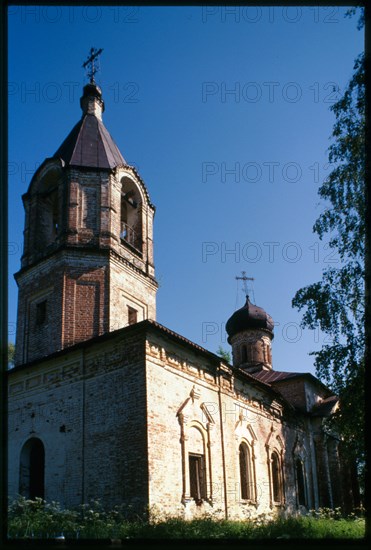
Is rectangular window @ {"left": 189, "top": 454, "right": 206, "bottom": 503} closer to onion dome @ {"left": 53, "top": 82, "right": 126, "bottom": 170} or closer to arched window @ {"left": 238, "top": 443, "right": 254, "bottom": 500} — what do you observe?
arched window @ {"left": 238, "top": 443, "right": 254, "bottom": 500}

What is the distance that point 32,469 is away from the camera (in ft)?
41.6

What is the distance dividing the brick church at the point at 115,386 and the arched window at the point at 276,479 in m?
0.06

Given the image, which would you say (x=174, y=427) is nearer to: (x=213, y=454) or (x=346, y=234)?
(x=213, y=454)

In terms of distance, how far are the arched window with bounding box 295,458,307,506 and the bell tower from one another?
28.0 feet

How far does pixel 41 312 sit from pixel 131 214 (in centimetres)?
425

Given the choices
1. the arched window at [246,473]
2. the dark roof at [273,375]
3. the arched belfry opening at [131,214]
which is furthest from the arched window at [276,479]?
the arched belfry opening at [131,214]

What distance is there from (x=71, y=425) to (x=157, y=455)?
7.55 feet

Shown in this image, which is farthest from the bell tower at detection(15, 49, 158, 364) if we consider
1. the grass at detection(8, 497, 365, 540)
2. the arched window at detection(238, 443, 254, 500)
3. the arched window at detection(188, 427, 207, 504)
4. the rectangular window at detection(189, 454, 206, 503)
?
the arched window at detection(238, 443, 254, 500)

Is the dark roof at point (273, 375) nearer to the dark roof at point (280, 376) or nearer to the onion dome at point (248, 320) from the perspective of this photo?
the dark roof at point (280, 376)

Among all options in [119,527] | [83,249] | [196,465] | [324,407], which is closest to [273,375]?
[324,407]

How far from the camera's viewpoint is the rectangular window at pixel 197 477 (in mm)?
11938

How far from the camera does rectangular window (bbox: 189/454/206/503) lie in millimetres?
11938

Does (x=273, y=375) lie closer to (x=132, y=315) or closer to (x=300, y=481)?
(x=300, y=481)

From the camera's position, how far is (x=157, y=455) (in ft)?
34.9
